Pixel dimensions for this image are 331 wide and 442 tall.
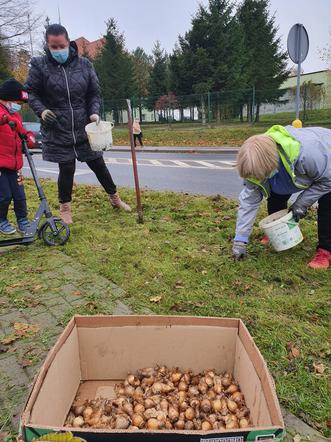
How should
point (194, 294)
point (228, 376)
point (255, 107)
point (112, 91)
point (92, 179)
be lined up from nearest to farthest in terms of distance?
1. point (228, 376)
2. point (194, 294)
3. point (92, 179)
4. point (255, 107)
5. point (112, 91)

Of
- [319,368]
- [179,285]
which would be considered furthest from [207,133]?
[319,368]

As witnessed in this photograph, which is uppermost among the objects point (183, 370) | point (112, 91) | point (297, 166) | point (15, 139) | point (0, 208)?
point (112, 91)

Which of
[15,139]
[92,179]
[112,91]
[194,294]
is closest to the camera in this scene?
[194,294]

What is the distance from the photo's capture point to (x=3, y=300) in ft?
9.47

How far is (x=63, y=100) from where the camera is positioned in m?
4.21

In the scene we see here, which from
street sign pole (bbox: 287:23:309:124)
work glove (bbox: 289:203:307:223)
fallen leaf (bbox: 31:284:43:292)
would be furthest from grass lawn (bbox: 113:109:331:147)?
fallen leaf (bbox: 31:284:43:292)

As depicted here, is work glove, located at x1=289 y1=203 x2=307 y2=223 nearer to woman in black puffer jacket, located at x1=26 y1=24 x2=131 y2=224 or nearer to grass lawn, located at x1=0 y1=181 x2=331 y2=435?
grass lawn, located at x1=0 y1=181 x2=331 y2=435

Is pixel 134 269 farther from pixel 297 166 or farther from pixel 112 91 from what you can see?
pixel 112 91

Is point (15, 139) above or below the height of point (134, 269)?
above

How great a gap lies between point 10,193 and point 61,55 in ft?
4.87

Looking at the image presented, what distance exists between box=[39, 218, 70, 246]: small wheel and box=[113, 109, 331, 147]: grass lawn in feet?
43.2

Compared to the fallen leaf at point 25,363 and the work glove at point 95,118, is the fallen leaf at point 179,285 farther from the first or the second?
the work glove at point 95,118

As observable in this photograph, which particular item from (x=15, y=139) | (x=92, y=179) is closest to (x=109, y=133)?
(x=15, y=139)

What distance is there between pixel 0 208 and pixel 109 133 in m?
1.38
